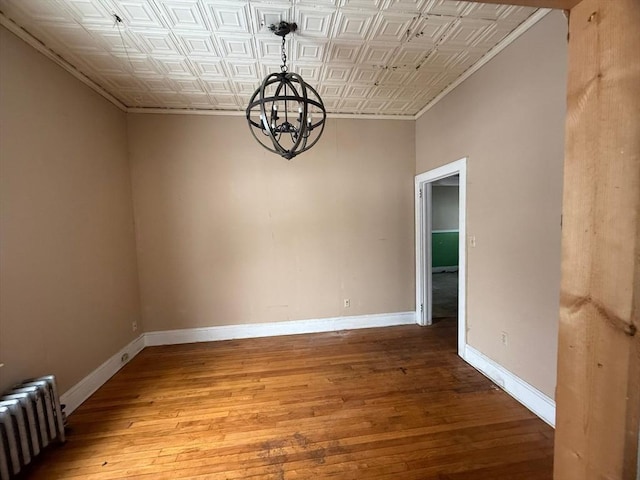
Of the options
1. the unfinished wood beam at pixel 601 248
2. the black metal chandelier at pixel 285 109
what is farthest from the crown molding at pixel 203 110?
the unfinished wood beam at pixel 601 248

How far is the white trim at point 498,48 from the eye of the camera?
1.90 metres

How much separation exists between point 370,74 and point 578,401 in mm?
2830

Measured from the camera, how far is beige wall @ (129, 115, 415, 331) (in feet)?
11.0

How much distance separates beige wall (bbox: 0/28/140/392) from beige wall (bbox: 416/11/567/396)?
11.6 ft

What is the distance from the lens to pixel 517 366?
221cm

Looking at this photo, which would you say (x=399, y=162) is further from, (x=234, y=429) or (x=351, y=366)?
(x=234, y=429)

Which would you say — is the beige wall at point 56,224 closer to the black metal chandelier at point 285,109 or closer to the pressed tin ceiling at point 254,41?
the pressed tin ceiling at point 254,41

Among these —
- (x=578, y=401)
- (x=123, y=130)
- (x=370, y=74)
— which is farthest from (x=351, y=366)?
(x=123, y=130)

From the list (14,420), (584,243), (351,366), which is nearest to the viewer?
(584,243)

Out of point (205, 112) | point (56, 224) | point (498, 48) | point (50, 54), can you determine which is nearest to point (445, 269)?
point (498, 48)

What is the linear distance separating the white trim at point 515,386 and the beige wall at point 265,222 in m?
1.23

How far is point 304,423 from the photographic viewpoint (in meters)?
2.00

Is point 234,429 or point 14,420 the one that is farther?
point 234,429

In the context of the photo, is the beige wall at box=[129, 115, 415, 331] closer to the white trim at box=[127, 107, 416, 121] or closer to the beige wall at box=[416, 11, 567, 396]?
the white trim at box=[127, 107, 416, 121]
